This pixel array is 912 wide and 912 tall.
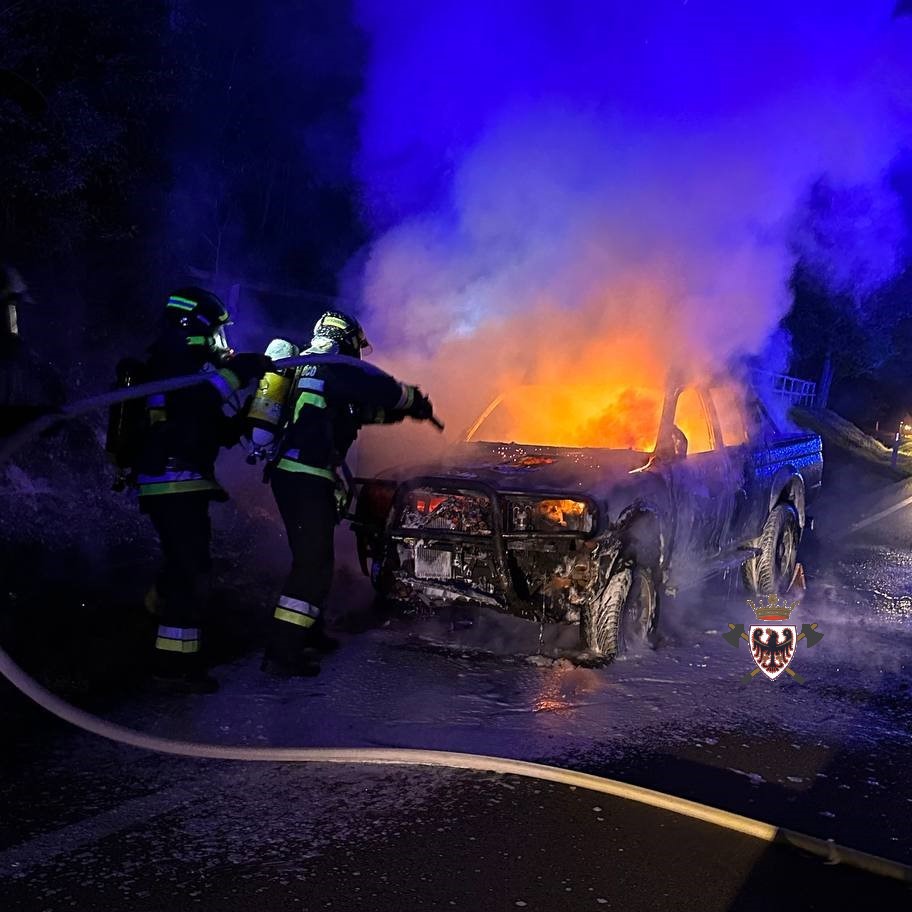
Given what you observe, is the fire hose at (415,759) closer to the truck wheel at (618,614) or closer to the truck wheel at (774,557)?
the truck wheel at (618,614)

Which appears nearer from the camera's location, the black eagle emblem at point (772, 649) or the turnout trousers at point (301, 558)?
the turnout trousers at point (301, 558)

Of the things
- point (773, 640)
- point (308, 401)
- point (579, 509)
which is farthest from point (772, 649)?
point (308, 401)

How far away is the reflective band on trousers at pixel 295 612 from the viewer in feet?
16.5

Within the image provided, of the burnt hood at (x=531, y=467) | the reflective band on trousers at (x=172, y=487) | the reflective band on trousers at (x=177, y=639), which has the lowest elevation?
the reflective band on trousers at (x=177, y=639)

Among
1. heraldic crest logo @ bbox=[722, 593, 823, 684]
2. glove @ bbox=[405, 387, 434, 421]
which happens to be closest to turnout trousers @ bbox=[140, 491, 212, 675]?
glove @ bbox=[405, 387, 434, 421]

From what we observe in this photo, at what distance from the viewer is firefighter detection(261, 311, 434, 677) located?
5.06m

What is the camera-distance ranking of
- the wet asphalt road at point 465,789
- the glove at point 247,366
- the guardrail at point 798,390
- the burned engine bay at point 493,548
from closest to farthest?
the wet asphalt road at point 465,789
the glove at point 247,366
the burned engine bay at point 493,548
the guardrail at point 798,390

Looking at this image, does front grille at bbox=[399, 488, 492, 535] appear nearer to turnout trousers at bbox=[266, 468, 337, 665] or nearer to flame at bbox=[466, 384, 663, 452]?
turnout trousers at bbox=[266, 468, 337, 665]

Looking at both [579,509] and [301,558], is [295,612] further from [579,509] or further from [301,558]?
[579,509]

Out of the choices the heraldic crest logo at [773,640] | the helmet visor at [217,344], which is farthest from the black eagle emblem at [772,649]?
the helmet visor at [217,344]

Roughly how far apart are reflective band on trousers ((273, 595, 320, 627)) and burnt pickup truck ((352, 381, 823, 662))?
64 centimetres

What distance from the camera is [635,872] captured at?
3109 mm

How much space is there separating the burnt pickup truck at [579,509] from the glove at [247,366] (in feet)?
3.63

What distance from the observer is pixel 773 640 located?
6020 millimetres
